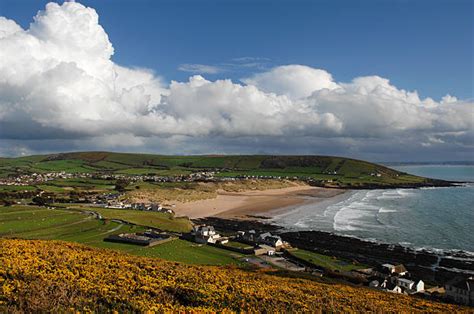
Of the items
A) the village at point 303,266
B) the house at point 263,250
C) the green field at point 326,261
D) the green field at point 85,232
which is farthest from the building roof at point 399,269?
the green field at point 85,232

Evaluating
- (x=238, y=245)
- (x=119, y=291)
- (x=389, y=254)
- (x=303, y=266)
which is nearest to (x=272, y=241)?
(x=238, y=245)

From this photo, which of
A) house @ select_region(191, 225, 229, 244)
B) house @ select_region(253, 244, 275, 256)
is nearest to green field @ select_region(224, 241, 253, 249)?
house @ select_region(191, 225, 229, 244)

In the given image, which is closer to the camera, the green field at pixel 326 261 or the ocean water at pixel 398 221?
the green field at pixel 326 261

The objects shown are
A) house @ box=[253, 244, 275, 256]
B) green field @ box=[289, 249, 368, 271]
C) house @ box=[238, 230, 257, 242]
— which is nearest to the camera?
green field @ box=[289, 249, 368, 271]

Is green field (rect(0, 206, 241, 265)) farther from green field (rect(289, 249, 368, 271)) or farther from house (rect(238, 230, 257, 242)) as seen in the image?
green field (rect(289, 249, 368, 271))

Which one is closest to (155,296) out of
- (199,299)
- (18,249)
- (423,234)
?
(199,299)

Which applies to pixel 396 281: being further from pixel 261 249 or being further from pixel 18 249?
pixel 18 249

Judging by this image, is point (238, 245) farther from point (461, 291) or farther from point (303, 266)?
point (461, 291)

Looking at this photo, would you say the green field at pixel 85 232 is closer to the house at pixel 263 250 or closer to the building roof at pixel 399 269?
the house at pixel 263 250
